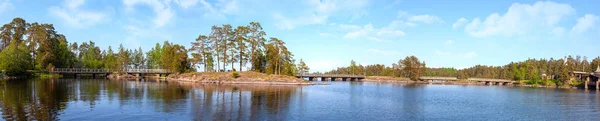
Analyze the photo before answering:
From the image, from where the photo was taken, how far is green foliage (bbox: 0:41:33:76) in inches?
3428

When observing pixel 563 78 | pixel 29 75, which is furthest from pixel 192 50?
pixel 563 78

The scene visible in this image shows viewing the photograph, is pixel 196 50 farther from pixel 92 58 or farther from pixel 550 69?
pixel 550 69

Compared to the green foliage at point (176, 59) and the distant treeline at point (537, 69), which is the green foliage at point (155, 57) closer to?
the green foliage at point (176, 59)

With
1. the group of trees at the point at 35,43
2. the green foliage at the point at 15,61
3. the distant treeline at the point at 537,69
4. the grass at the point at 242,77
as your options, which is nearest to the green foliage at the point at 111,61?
the group of trees at the point at 35,43

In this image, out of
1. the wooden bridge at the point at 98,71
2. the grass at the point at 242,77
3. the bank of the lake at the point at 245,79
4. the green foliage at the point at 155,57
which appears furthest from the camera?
the green foliage at the point at 155,57

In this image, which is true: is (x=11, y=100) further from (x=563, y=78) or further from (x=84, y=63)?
(x=563, y=78)

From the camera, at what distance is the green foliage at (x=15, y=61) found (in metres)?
87.1

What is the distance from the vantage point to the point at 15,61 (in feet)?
294

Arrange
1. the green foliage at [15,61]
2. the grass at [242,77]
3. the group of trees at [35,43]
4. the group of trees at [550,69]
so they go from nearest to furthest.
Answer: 1. the green foliage at [15,61]
2. the grass at [242,77]
3. the group of trees at [35,43]
4. the group of trees at [550,69]

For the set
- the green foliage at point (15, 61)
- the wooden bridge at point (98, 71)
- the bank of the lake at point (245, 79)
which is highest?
the green foliage at point (15, 61)

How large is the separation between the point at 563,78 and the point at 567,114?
111035mm

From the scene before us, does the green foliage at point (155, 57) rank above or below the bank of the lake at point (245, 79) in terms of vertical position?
above

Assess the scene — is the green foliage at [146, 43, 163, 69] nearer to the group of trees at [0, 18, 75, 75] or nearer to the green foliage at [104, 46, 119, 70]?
the green foliage at [104, 46, 119, 70]

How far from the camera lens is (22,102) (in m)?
37.4
